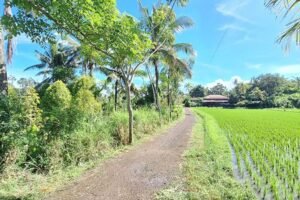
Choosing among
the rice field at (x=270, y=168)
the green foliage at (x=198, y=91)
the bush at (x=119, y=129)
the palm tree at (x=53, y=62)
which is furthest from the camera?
the green foliage at (x=198, y=91)

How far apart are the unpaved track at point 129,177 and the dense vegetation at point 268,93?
5813cm

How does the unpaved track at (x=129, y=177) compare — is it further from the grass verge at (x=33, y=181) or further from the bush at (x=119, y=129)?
the bush at (x=119, y=129)

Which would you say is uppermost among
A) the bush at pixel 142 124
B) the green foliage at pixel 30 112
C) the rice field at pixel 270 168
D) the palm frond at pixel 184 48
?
the palm frond at pixel 184 48

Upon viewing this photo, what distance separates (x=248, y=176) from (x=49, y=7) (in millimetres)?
5931

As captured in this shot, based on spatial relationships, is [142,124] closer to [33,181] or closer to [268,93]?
[33,181]

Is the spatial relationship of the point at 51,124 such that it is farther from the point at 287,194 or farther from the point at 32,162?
the point at 287,194

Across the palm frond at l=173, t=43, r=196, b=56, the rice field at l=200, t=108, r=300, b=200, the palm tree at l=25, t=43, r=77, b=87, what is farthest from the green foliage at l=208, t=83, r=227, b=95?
the rice field at l=200, t=108, r=300, b=200

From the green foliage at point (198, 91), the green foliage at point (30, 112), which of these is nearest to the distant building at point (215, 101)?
the green foliage at point (198, 91)

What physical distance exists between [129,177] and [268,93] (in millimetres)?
77912

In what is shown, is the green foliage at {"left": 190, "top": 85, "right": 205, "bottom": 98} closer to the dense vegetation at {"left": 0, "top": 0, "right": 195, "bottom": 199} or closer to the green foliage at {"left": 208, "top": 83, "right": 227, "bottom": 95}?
the green foliage at {"left": 208, "top": 83, "right": 227, "bottom": 95}

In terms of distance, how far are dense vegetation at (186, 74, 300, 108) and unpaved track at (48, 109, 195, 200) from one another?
58.1 m

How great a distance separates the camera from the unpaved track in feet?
16.2

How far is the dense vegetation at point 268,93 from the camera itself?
60.7 metres

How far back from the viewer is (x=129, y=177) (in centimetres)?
597
